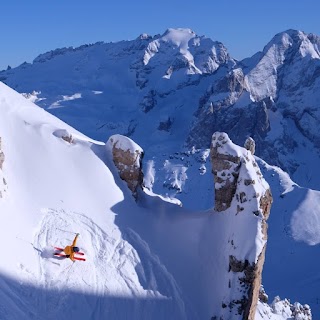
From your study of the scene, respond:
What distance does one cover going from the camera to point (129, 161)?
3125 centimetres

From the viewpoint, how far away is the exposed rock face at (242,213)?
26188 millimetres

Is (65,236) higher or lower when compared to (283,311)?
higher

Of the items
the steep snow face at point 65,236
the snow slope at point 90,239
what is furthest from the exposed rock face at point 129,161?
the steep snow face at point 65,236

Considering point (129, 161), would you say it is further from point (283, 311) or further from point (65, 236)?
point (283, 311)

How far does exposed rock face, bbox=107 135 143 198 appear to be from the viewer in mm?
31223

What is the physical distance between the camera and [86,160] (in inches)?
1220

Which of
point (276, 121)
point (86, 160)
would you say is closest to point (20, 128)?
point (86, 160)

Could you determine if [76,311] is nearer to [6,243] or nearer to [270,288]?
[6,243]

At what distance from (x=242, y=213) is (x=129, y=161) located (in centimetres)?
750

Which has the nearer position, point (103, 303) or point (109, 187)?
point (103, 303)

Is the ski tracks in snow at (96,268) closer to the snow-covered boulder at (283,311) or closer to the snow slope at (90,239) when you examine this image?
the snow slope at (90,239)

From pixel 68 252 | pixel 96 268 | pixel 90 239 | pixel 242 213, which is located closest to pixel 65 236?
pixel 90 239

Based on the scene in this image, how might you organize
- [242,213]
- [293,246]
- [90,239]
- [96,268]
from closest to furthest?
[96,268], [90,239], [242,213], [293,246]

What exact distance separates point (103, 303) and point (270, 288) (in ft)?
173
